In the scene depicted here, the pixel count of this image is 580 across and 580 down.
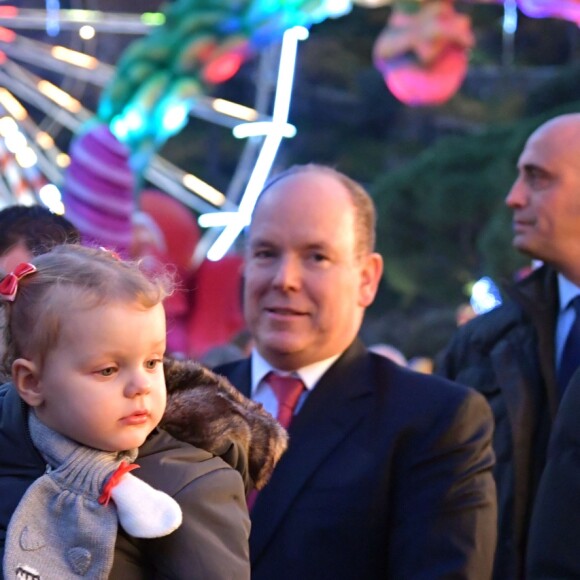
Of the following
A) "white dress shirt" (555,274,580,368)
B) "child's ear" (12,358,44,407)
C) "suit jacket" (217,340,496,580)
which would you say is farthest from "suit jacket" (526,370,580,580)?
"white dress shirt" (555,274,580,368)

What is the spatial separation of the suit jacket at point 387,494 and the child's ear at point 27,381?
45.5 inches

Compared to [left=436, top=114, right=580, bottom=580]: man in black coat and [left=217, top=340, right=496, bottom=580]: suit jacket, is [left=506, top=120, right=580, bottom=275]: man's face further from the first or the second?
[left=217, top=340, right=496, bottom=580]: suit jacket

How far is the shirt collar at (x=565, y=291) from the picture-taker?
4133 mm

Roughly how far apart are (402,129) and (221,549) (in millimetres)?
15840

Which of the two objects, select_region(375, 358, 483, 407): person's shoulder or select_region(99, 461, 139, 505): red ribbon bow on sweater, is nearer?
select_region(99, 461, 139, 505): red ribbon bow on sweater

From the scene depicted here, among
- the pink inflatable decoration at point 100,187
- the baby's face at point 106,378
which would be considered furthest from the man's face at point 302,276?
the pink inflatable decoration at point 100,187

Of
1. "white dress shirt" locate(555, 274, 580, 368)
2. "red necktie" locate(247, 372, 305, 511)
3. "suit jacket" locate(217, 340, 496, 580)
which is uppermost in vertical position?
"white dress shirt" locate(555, 274, 580, 368)

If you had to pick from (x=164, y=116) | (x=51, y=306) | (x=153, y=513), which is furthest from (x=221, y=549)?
(x=164, y=116)

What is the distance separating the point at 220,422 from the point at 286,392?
121 cm

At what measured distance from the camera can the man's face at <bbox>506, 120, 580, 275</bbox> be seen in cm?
415

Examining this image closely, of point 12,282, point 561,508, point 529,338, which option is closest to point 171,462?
point 12,282

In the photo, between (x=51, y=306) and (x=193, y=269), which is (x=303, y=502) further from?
(x=193, y=269)

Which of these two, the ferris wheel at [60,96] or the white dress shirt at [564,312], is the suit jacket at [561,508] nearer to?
the white dress shirt at [564,312]

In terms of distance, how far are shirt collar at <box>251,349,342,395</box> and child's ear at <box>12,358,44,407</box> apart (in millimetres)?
1394
